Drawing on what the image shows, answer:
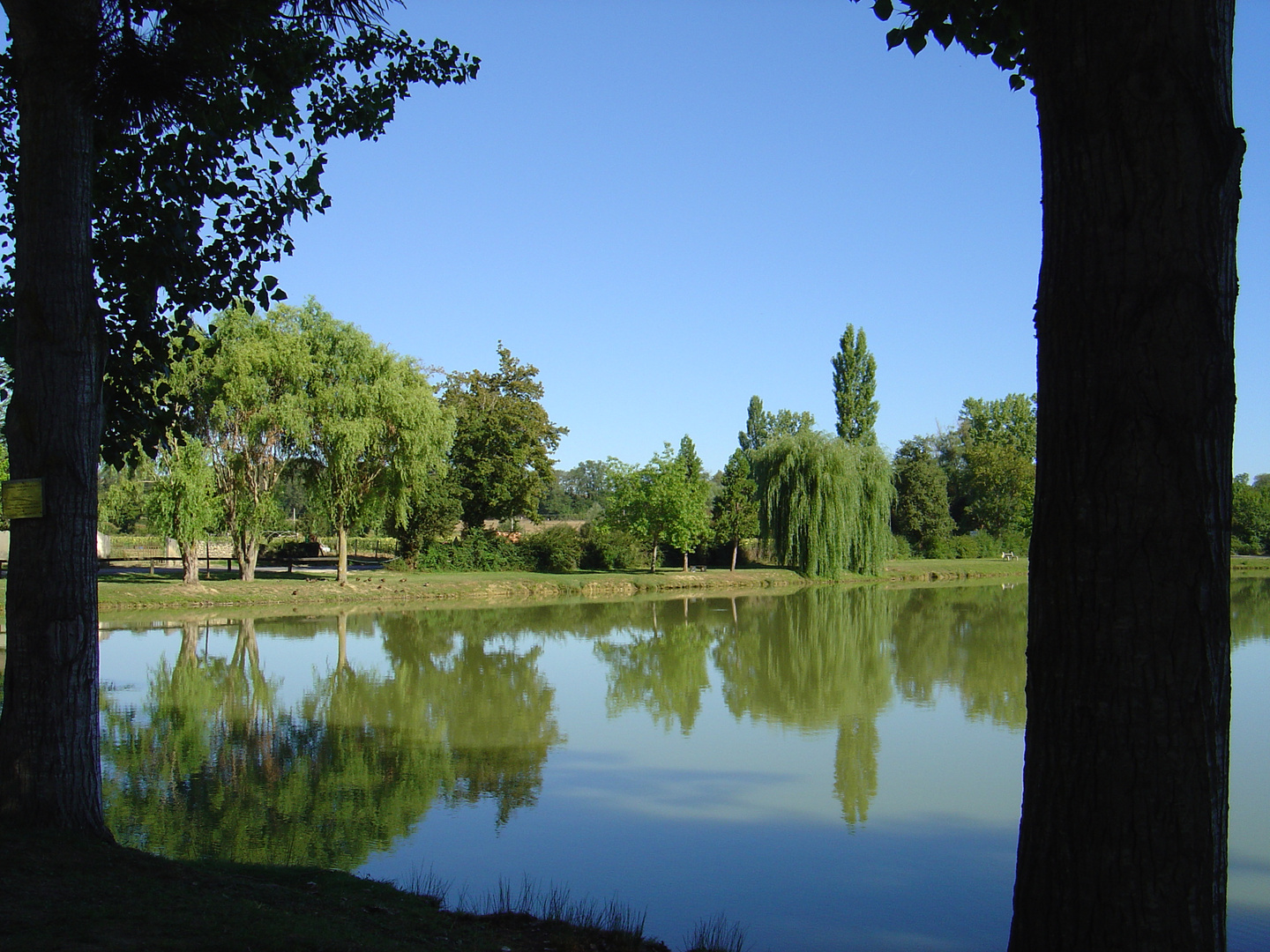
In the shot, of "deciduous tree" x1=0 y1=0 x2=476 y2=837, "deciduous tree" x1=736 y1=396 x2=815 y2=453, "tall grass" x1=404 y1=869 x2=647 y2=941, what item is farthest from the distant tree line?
"deciduous tree" x1=736 y1=396 x2=815 y2=453

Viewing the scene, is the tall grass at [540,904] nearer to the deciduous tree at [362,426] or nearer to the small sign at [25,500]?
the small sign at [25,500]

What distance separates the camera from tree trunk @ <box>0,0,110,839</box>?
4.76 metres

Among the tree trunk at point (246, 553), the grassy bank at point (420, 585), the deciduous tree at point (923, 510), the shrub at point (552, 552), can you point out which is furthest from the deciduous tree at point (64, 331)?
the deciduous tree at point (923, 510)

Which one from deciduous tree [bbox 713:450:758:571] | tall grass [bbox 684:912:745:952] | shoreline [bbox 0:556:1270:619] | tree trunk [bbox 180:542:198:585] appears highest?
deciduous tree [bbox 713:450:758:571]

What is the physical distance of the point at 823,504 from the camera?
116 feet

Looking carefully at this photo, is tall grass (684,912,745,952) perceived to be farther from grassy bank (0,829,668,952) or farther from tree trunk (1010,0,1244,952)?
tree trunk (1010,0,1244,952)

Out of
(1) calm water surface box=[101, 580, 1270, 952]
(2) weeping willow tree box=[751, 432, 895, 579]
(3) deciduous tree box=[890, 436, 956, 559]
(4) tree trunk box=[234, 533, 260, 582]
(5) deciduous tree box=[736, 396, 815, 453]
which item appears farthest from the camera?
(5) deciduous tree box=[736, 396, 815, 453]

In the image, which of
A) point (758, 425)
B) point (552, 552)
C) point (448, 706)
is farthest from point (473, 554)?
point (758, 425)

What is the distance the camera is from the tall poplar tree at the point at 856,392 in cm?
5444

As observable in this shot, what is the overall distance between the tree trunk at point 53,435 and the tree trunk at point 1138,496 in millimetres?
4447

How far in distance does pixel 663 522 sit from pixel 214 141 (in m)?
33.8

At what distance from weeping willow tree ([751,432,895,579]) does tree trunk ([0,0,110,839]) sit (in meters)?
31.2

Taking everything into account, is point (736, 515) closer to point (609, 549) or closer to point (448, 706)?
point (609, 549)

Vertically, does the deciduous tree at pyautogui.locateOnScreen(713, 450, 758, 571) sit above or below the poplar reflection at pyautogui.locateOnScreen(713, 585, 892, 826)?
above
